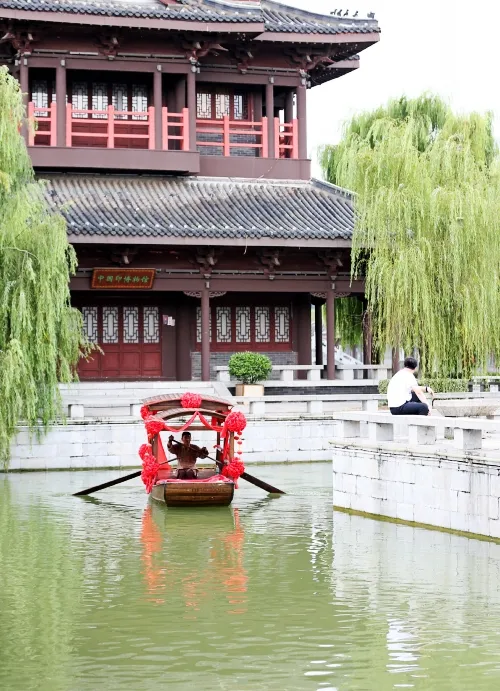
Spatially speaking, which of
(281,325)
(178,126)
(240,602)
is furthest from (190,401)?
(178,126)

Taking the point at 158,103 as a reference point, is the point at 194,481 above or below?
below

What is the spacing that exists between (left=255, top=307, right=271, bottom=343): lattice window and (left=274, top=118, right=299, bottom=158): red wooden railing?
391cm

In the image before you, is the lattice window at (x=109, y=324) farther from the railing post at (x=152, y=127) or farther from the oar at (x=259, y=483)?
the oar at (x=259, y=483)

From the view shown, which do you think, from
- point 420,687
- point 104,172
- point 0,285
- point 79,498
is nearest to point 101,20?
point 104,172

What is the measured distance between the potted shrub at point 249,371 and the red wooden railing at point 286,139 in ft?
21.1

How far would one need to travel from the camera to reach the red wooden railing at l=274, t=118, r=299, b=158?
1246 inches

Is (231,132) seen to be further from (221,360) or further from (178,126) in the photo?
(221,360)

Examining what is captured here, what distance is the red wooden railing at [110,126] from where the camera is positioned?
29.8 meters

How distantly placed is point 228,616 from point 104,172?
20206 mm

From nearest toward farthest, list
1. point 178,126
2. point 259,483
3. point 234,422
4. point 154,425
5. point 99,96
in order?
point 154,425 < point 234,422 < point 259,483 < point 178,126 < point 99,96

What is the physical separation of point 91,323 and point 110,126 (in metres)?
4.66

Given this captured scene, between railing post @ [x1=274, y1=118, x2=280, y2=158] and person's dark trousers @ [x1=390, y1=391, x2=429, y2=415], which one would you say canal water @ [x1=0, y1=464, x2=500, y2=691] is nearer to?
person's dark trousers @ [x1=390, y1=391, x2=429, y2=415]

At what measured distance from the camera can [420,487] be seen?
1617cm

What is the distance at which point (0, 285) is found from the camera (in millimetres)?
22047
